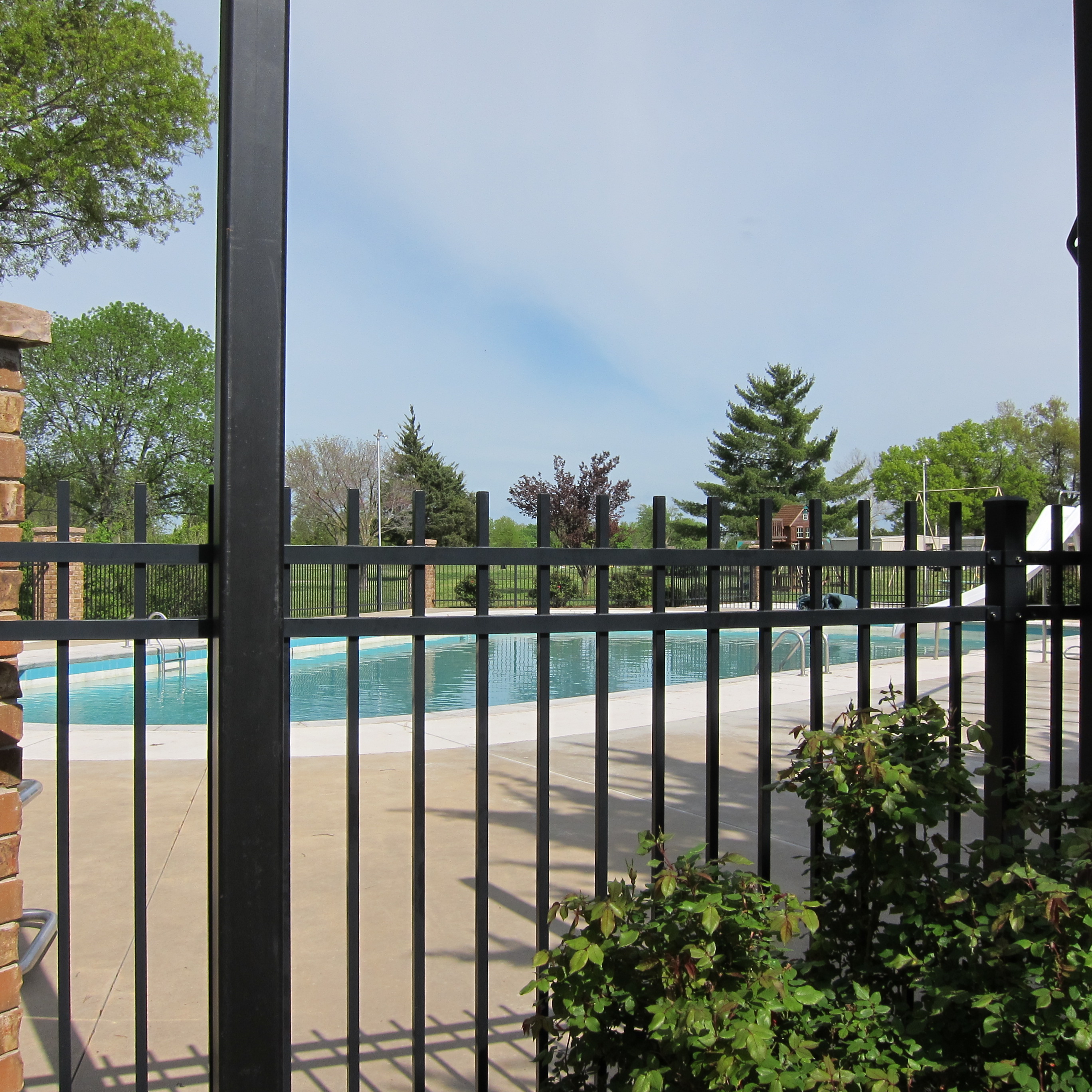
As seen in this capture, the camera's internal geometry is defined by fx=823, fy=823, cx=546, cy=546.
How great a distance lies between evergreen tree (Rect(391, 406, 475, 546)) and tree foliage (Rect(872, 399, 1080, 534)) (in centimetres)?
2832

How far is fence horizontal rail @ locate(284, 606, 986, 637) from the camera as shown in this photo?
1780mm

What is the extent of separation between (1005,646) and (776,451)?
41117mm

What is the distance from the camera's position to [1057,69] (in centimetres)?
428

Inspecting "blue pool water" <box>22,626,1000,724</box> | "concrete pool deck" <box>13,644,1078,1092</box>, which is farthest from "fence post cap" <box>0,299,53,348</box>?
"blue pool water" <box>22,626,1000,724</box>

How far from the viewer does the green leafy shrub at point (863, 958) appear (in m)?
1.63

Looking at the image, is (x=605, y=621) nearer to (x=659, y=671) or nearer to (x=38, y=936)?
(x=659, y=671)

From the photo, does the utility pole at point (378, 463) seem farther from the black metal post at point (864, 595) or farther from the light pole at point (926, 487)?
the black metal post at point (864, 595)

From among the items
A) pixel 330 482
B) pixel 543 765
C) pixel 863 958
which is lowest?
pixel 863 958

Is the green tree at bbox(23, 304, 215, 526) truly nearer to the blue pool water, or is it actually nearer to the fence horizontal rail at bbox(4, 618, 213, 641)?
the blue pool water

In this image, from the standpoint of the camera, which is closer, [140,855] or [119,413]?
[140,855]

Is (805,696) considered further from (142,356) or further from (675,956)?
(142,356)

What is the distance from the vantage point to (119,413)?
108 feet

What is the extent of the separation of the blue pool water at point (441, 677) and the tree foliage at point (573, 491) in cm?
1424

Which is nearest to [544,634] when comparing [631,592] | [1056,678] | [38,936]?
[1056,678]
